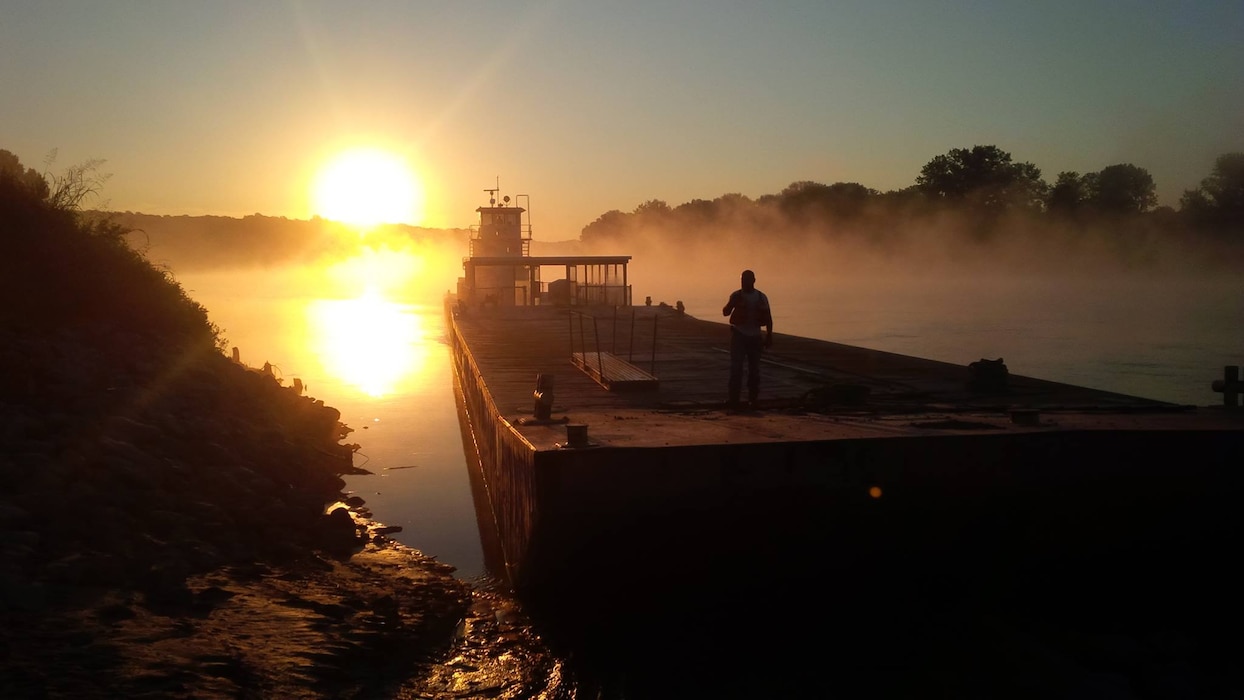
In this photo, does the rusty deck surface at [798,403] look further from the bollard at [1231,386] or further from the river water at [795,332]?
the river water at [795,332]

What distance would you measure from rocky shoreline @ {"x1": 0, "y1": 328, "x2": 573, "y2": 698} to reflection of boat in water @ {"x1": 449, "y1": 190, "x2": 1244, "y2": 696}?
1.10 metres

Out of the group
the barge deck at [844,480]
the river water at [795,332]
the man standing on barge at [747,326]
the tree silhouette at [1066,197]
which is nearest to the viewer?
the barge deck at [844,480]

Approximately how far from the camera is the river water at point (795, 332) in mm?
16594

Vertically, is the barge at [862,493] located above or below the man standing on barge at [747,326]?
below

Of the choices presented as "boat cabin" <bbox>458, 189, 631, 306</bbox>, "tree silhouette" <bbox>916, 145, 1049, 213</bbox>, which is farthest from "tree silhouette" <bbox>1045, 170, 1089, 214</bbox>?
"boat cabin" <bbox>458, 189, 631, 306</bbox>

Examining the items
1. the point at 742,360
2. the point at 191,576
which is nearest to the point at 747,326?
the point at 742,360

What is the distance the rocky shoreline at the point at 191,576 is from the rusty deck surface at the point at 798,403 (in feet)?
5.90

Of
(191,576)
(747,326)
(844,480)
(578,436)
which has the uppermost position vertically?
(747,326)

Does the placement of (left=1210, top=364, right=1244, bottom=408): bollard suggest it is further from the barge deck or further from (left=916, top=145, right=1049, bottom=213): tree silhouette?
(left=916, top=145, right=1049, bottom=213): tree silhouette

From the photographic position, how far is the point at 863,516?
8766 mm

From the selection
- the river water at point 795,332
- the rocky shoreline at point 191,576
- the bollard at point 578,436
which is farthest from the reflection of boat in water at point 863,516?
the river water at point 795,332

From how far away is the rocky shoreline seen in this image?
6445 mm

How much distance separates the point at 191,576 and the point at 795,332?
130 feet

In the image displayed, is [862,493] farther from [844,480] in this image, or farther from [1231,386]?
[1231,386]
